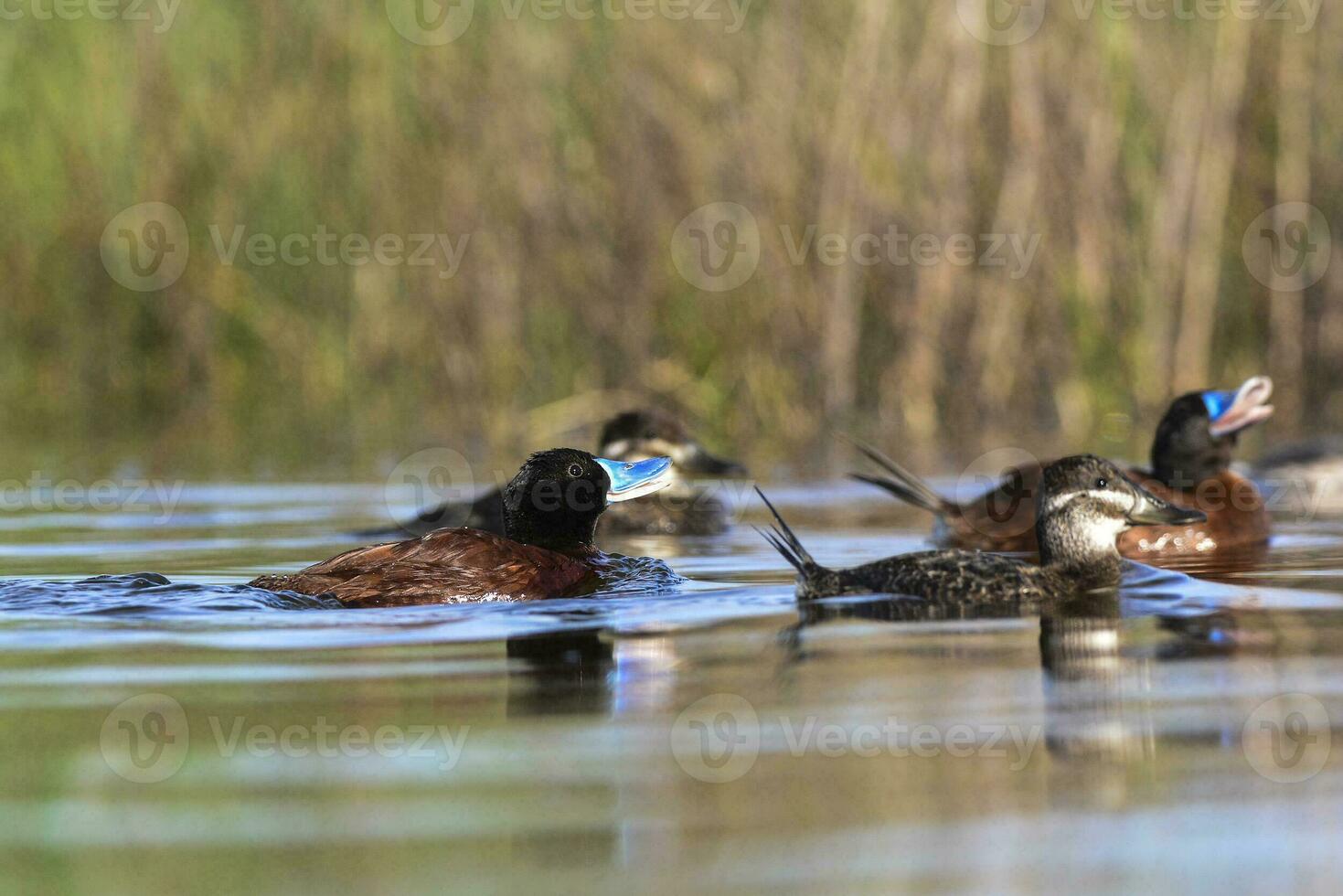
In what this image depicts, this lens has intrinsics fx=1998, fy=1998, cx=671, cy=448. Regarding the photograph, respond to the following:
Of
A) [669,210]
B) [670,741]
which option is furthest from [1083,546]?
[669,210]

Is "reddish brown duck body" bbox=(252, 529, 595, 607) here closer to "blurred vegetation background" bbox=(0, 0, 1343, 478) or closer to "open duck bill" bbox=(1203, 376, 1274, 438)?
"open duck bill" bbox=(1203, 376, 1274, 438)

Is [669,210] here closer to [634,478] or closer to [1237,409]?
[1237,409]

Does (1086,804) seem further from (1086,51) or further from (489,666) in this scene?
(1086,51)

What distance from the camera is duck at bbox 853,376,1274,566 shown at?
783 cm

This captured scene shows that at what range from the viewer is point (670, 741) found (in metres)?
3.96

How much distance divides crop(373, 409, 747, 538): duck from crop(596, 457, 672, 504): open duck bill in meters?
1.66

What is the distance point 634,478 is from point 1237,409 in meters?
3.10

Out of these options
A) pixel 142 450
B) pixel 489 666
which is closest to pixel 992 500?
pixel 489 666

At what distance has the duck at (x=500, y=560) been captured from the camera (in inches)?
233

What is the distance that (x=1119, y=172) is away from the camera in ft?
39.1

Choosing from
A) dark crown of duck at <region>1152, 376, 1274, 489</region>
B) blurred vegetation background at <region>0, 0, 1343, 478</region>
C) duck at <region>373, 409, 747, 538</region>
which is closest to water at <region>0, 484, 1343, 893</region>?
dark crown of duck at <region>1152, 376, 1274, 489</region>

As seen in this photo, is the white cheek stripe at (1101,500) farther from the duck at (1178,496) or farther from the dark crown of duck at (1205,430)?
the dark crown of duck at (1205,430)

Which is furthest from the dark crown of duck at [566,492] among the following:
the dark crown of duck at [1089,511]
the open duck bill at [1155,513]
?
the open duck bill at [1155,513]

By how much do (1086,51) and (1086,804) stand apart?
8.82 meters
